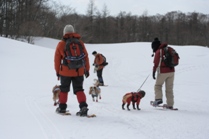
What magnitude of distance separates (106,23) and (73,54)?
174 feet

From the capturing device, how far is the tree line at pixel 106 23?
40.6m

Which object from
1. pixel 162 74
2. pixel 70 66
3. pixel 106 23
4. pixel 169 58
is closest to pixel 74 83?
pixel 70 66

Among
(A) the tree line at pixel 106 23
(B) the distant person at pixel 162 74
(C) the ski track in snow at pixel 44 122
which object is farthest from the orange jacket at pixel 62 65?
(A) the tree line at pixel 106 23

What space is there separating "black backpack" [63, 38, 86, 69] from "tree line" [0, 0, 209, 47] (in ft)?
114

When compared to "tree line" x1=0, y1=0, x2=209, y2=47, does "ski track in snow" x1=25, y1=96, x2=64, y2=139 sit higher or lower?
lower

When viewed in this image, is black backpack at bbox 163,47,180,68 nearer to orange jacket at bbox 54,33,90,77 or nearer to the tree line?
→ orange jacket at bbox 54,33,90,77

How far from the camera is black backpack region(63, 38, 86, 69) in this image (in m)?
4.90

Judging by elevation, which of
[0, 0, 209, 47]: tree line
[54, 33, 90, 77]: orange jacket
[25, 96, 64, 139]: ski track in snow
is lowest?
[25, 96, 64, 139]: ski track in snow

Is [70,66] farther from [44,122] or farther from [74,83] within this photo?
[44,122]

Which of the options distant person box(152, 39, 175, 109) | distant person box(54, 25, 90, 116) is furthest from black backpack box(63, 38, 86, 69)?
distant person box(152, 39, 175, 109)

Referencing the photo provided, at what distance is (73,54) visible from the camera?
4922 millimetres

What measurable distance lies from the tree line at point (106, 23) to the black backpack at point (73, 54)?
34602 mm

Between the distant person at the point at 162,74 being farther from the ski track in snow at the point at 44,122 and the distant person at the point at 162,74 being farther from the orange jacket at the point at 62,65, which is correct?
the ski track in snow at the point at 44,122

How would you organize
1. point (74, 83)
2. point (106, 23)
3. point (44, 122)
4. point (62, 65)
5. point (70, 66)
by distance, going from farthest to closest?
1. point (106, 23)
2. point (74, 83)
3. point (62, 65)
4. point (70, 66)
5. point (44, 122)
